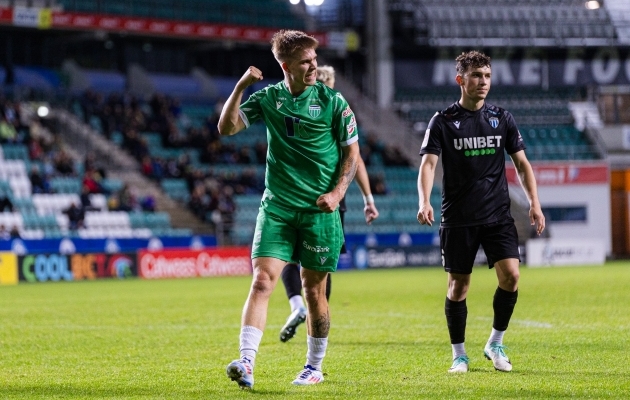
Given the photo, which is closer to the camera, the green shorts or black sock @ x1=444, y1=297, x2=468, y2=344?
the green shorts

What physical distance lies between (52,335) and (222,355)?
3059mm

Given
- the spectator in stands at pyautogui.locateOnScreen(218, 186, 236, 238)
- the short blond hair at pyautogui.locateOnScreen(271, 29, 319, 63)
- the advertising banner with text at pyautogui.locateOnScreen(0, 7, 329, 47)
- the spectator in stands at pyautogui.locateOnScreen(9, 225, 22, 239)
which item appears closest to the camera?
the short blond hair at pyautogui.locateOnScreen(271, 29, 319, 63)

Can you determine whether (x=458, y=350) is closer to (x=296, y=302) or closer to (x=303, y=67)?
(x=303, y=67)

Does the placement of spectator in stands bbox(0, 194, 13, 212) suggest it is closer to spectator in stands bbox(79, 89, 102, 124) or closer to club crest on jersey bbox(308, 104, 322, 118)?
spectator in stands bbox(79, 89, 102, 124)

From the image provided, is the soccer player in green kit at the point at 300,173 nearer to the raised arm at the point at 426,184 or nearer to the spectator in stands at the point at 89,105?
the raised arm at the point at 426,184

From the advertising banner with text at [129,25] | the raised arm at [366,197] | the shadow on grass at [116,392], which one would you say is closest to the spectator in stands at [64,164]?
the advertising banner with text at [129,25]

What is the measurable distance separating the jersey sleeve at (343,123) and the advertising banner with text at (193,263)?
21601 millimetres

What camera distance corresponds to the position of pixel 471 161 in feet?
25.4

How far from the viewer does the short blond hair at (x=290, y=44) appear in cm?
663

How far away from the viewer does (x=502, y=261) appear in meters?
7.71

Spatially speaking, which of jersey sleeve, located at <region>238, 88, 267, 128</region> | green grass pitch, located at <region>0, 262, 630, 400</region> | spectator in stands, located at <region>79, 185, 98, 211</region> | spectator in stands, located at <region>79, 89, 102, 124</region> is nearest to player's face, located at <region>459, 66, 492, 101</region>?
jersey sleeve, located at <region>238, 88, 267, 128</region>

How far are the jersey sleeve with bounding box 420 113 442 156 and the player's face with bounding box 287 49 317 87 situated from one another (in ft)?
4.19

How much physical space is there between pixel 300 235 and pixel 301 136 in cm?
64

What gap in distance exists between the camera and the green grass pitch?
→ 6742mm
